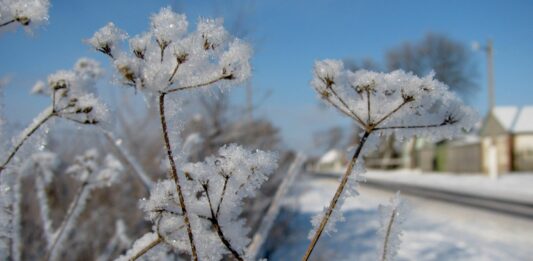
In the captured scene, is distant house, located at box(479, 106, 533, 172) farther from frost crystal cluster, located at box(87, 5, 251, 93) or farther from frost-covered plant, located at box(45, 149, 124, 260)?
frost crystal cluster, located at box(87, 5, 251, 93)

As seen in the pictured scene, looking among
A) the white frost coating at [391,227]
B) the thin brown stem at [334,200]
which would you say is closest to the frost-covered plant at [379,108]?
the thin brown stem at [334,200]

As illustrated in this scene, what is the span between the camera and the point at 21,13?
2.86 ft

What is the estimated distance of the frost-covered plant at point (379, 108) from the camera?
96cm

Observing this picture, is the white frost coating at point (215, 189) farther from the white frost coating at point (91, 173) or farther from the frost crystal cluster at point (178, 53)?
the white frost coating at point (91, 173)

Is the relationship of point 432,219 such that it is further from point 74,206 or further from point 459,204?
point 74,206

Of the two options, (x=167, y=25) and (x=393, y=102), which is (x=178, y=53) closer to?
(x=167, y=25)

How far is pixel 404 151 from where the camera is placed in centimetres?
5056

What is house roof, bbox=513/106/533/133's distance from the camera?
2919 centimetres

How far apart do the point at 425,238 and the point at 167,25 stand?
6.53 meters

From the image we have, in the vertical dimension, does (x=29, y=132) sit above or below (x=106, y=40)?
below

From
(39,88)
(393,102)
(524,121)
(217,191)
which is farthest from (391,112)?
(524,121)

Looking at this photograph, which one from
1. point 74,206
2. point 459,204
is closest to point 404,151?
point 459,204

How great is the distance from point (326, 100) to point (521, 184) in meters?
22.4

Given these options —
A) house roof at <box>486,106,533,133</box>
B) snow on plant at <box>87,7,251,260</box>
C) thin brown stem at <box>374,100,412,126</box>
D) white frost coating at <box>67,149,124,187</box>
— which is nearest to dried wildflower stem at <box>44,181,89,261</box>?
white frost coating at <box>67,149,124,187</box>
